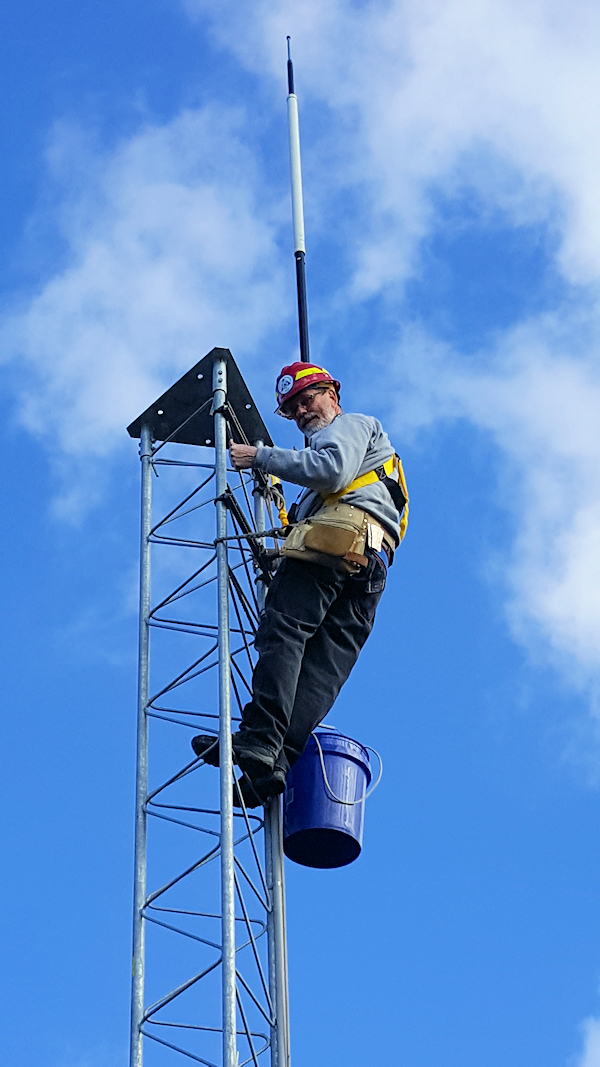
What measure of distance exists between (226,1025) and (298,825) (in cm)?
173

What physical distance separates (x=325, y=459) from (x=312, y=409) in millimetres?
897

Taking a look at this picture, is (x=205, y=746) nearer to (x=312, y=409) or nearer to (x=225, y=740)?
(x=225, y=740)

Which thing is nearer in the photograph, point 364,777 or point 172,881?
point 172,881

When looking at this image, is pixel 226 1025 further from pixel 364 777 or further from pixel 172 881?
pixel 364 777

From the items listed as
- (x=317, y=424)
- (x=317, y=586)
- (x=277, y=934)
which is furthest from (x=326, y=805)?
(x=317, y=424)

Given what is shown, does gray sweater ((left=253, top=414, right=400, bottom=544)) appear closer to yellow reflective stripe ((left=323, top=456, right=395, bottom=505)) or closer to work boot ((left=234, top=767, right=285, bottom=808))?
yellow reflective stripe ((left=323, top=456, right=395, bottom=505))

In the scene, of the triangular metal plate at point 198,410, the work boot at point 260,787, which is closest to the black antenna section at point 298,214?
the triangular metal plate at point 198,410

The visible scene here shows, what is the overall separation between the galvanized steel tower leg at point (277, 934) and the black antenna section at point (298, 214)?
3.31 m

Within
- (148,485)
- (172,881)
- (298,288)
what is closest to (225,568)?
(148,485)

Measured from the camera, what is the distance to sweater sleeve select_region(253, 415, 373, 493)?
9258 mm

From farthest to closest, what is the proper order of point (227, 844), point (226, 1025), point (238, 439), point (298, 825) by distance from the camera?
point (238, 439), point (298, 825), point (227, 844), point (226, 1025)

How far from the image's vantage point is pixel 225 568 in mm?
9508

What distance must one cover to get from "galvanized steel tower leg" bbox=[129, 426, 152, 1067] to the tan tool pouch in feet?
3.89

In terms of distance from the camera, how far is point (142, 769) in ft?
30.6
